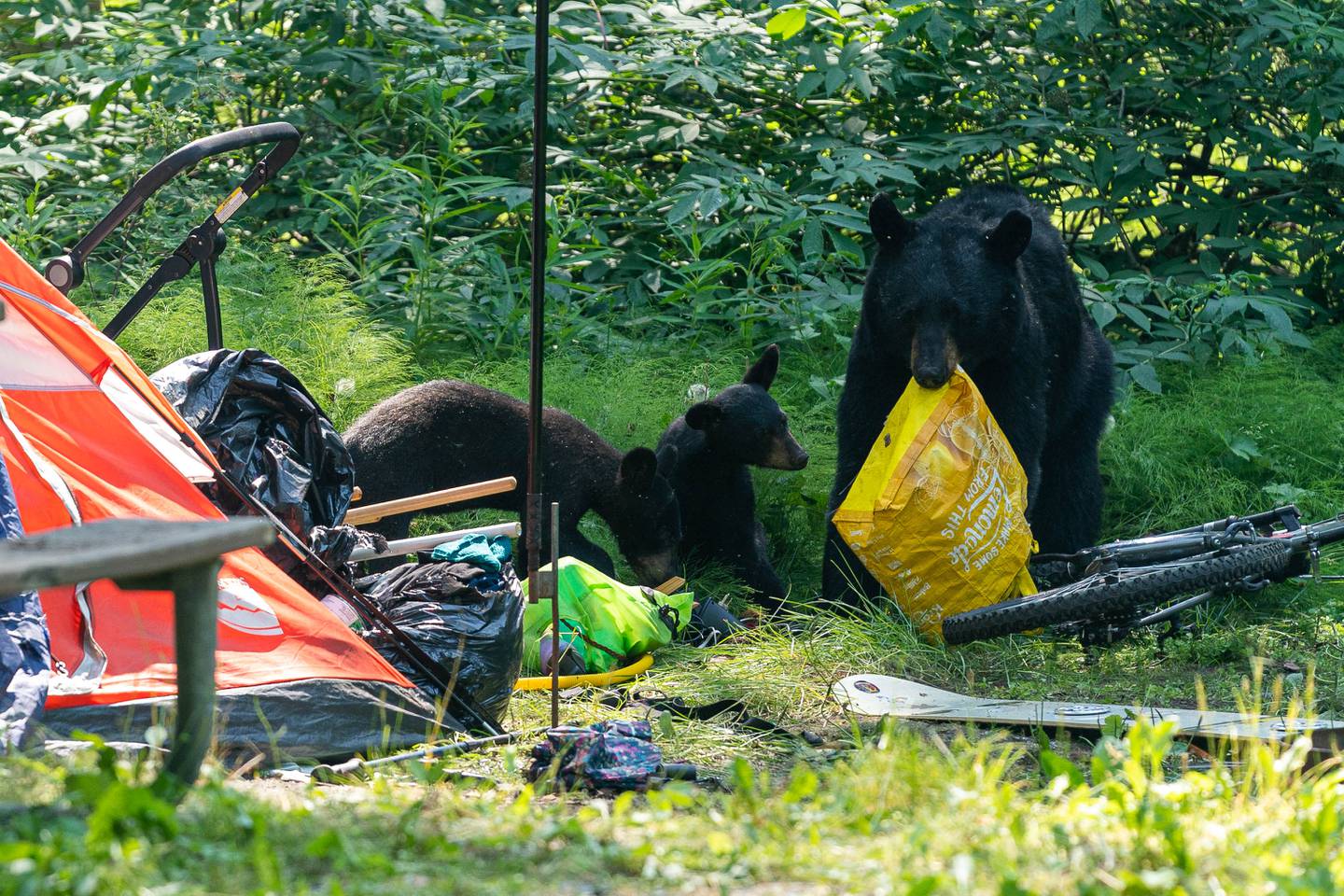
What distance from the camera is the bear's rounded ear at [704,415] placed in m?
5.43

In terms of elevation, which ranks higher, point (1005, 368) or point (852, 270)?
point (1005, 368)

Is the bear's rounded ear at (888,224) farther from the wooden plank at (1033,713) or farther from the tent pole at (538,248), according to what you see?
the tent pole at (538,248)

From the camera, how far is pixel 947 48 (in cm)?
675

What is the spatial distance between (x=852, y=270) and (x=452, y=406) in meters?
3.16

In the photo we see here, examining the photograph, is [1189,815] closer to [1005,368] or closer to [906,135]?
[1005,368]

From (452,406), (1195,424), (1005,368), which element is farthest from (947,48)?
(452,406)

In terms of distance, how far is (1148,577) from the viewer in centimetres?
418

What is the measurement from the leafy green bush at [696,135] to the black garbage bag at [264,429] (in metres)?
2.80

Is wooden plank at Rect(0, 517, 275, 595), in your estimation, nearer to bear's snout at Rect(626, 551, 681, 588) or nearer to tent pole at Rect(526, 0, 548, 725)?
tent pole at Rect(526, 0, 548, 725)

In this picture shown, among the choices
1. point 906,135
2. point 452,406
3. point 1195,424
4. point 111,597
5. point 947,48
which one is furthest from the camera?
point 906,135

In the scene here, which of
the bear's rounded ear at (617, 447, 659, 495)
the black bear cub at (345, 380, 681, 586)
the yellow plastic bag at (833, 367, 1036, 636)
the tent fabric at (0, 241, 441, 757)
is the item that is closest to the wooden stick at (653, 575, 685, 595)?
the black bear cub at (345, 380, 681, 586)

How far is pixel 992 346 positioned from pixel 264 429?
237cm

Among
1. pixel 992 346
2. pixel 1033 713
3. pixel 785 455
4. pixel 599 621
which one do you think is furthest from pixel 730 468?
pixel 1033 713

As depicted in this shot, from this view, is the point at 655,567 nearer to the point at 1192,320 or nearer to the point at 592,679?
the point at 592,679
